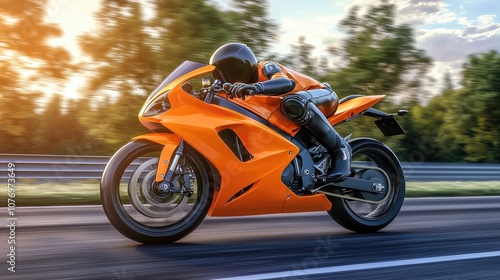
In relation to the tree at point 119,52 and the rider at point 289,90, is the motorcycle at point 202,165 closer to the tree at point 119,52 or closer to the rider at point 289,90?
the rider at point 289,90

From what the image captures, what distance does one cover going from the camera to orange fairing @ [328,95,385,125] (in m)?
5.39

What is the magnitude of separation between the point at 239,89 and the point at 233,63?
13.7 inches

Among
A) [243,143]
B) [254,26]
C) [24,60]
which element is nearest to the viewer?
[243,143]

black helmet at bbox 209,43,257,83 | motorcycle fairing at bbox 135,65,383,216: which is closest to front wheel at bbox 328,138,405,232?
motorcycle fairing at bbox 135,65,383,216

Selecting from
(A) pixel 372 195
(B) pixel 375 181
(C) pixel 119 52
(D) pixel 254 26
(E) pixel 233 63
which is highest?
(E) pixel 233 63

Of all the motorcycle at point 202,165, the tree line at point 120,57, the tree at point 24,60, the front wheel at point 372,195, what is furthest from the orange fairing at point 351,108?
the tree at point 24,60

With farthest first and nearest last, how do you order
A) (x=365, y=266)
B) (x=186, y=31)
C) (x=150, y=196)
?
(x=186, y=31) → (x=150, y=196) → (x=365, y=266)

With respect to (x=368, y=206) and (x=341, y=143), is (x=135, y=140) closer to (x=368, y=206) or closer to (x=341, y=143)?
(x=341, y=143)

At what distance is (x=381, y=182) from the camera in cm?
561

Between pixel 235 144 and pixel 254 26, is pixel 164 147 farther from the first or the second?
pixel 254 26

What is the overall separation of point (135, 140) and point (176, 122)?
334 millimetres

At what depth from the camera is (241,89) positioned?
4492mm

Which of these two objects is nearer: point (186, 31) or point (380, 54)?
point (186, 31)

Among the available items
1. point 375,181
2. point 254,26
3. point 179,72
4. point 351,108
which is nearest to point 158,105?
point 179,72
